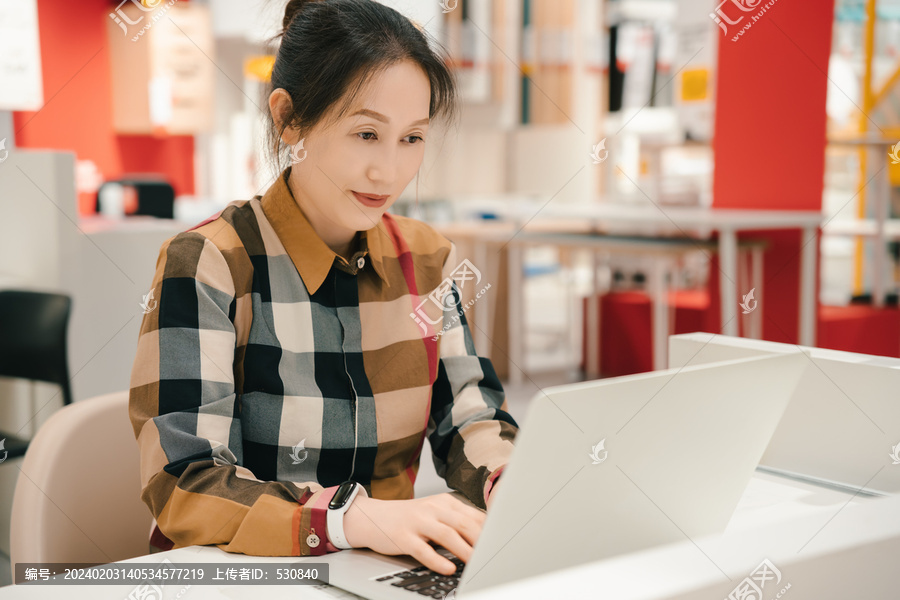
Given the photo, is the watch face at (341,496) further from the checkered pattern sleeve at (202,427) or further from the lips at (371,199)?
the lips at (371,199)

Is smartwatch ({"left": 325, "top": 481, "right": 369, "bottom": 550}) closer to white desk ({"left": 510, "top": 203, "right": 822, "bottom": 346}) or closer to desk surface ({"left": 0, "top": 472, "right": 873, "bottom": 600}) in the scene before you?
desk surface ({"left": 0, "top": 472, "right": 873, "bottom": 600})

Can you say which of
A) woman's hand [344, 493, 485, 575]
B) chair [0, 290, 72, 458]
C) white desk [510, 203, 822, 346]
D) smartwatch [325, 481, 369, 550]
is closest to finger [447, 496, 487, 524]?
woman's hand [344, 493, 485, 575]

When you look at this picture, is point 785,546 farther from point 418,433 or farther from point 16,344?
point 16,344

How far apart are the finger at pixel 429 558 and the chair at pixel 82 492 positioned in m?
0.48

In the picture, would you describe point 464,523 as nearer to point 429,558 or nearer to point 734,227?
point 429,558

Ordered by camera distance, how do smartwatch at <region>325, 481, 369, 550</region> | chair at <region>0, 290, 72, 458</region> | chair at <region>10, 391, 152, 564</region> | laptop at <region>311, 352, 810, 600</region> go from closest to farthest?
laptop at <region>311, 352, 810, 600</region> < smartwatch at <region>325, 481, 369, 550</region> < chair at <region>10, 391, 152, 564</region> < chair at <region>0, 290, 72, 458</region>

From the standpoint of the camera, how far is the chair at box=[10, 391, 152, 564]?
1.02 m

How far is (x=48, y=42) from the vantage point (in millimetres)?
4930

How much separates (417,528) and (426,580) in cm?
6

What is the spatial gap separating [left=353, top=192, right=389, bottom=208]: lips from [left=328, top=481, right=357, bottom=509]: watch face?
0.35 metres

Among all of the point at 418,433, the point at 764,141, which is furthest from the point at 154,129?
the point at 418,433

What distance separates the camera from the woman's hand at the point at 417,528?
2.71 ft

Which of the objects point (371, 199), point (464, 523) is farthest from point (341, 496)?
point (371, 199)

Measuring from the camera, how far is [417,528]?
2.77 feet
